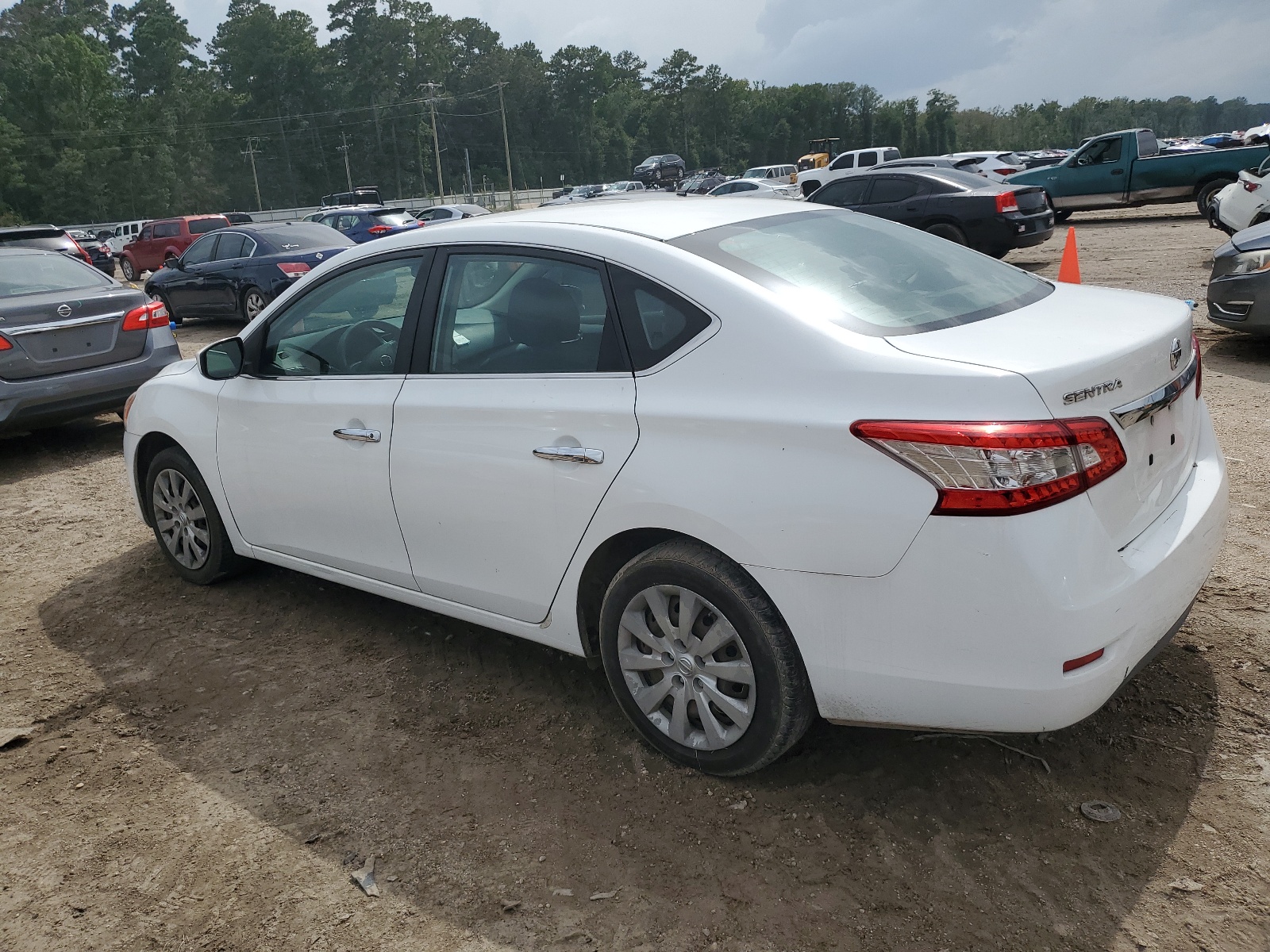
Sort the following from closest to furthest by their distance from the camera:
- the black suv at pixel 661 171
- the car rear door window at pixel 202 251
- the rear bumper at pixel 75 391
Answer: the rear bumper at pixel 75 391 < the car rear door window at pixel 202 251 < the black suv at pixel 661 171

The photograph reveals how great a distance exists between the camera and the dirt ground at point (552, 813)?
2480 mm

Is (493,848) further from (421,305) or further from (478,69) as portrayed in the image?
(478,69)

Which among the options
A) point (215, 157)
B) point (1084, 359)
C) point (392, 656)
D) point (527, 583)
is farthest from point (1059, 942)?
point (215, 157)

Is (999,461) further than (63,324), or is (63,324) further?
(63,324)

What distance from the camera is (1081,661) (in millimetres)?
2365

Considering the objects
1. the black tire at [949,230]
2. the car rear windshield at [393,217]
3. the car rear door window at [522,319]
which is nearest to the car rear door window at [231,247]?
the car rear windshield at [393,217]

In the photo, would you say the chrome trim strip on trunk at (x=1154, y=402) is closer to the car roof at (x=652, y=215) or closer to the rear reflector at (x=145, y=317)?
the car roof at (x=652, y=215)

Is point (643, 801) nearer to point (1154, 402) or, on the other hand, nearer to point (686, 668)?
point (686, 668)

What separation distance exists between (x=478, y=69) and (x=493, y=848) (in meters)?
136

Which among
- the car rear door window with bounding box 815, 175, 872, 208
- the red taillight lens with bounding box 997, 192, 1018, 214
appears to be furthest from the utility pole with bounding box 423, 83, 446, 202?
the red taillight lens with bounding box 997, 192, 1018, 214

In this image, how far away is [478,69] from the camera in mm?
127250

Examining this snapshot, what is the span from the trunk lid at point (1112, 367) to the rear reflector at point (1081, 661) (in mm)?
286

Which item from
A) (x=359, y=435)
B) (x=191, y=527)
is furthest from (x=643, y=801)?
(x=191, y=527)

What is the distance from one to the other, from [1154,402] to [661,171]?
64.6 meters
